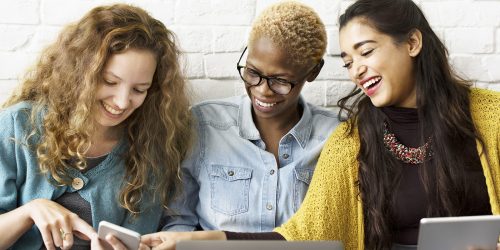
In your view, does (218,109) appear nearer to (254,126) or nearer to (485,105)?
(254,126)

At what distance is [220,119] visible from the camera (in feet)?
6.03

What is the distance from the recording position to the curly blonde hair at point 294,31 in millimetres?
1682

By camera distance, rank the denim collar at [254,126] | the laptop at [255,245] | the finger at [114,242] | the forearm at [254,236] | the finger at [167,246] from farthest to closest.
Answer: the denim collar at [254,126] → the forearm at [254,236] → the finger at [167,246] → the finger at [114,242] → the laptop at [255,245]

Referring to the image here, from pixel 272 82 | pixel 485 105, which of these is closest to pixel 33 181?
pixel 272 82

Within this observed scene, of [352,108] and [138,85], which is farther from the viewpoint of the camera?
[352,108]

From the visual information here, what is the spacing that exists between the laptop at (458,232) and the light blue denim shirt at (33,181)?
2.37 ft

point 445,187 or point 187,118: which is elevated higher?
point 187,118

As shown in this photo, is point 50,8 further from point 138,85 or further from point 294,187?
point 294,187

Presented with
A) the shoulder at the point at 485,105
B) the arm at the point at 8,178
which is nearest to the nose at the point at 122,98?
the arm at the point at 8,178

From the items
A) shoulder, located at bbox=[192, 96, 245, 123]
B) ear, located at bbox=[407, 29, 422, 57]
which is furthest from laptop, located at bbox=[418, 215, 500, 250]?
shoulder, located at bbox=[192, 96, 245, 123]

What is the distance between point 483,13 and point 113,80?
1.04 metres

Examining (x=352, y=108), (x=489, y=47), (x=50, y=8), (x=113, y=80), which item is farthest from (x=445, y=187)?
(x=50, y=8)

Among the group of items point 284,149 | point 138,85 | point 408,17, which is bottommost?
point 284,149

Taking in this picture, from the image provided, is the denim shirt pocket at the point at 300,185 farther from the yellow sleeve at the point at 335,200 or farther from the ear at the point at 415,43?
the ear at the point at 415,43
